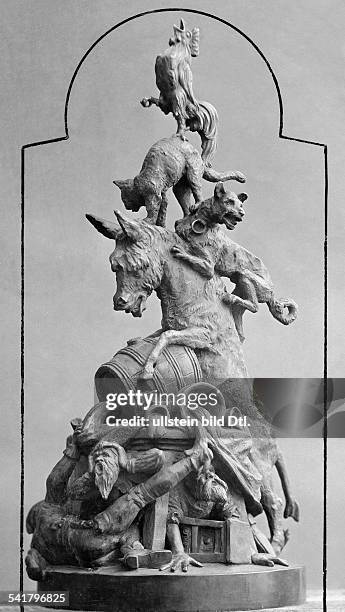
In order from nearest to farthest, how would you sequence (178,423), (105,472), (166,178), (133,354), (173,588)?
1. (173,588)
2. (105,472)
3. (178,423)
4. (133,354)
5. (166,178)

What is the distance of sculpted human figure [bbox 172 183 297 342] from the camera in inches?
197

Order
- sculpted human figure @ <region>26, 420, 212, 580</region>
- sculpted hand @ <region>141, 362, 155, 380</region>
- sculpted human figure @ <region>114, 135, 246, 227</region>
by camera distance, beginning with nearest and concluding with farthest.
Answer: sculpted human figure @ <region>26, 420, 212, 580</region>
sculpted hand @ <region>141, 362, 155, 380</region>
sculpted human figure @ <region>114, 135, 246, 227</region>

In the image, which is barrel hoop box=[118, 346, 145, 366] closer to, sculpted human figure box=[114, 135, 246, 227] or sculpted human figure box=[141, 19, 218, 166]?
sculpted human figure box=[114, 135, 246, 227]

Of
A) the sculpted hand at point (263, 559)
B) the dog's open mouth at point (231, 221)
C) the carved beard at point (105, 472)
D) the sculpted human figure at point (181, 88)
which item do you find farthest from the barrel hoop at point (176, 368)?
the sculpted human figure at point (181, 88)

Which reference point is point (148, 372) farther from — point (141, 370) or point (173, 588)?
point (173, 588)

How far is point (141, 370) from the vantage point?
193 inches

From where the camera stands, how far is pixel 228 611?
15.2 ft

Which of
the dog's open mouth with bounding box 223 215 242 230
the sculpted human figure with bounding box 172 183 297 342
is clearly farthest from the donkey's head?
the dog's open mouth with bounding box 223 215 242 230

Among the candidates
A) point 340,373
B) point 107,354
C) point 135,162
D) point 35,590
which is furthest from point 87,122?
point 35,590

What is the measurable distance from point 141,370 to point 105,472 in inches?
15.0

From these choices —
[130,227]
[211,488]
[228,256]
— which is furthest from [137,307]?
[211,488]

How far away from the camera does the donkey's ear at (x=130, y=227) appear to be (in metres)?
4.95

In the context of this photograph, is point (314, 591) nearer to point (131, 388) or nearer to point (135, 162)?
point (131, 388)

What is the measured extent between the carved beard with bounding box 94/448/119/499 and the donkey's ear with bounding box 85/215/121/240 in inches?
28.6
